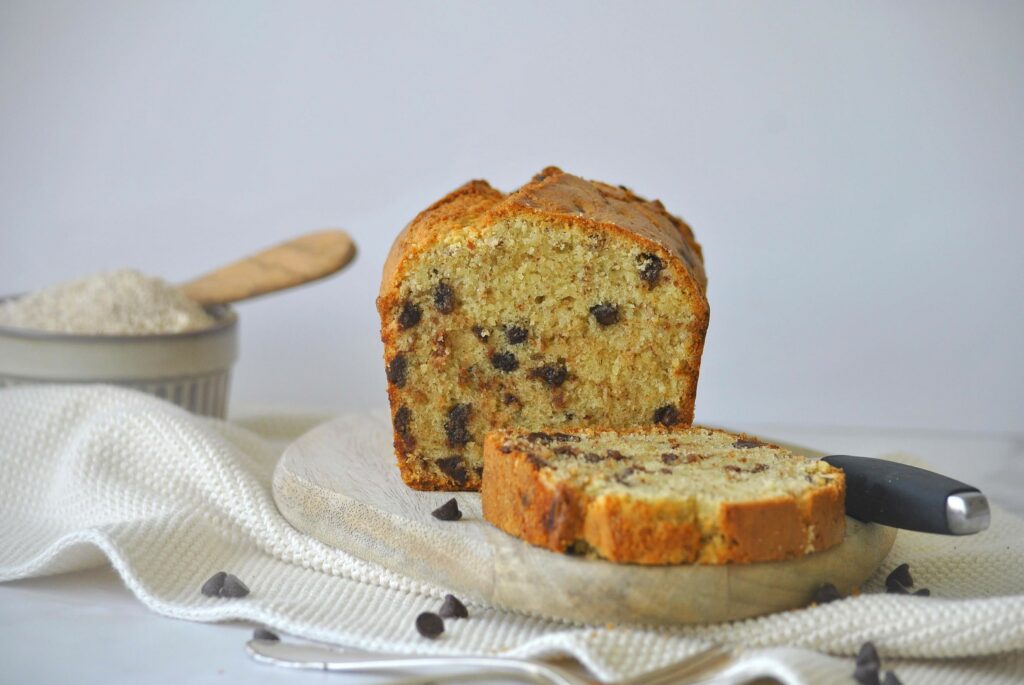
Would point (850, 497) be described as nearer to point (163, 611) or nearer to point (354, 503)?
point (354, 503)

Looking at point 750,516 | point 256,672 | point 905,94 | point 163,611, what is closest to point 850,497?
point 750,516

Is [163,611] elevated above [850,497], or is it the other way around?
[850,497]

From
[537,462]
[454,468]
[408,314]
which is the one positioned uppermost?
[408,314]

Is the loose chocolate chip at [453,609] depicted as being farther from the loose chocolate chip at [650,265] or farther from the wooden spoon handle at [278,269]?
the wooden spoon handle at [278,269]

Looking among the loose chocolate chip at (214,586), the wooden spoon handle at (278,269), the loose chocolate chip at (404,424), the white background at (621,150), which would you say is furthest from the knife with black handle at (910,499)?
the white background at (621,150)

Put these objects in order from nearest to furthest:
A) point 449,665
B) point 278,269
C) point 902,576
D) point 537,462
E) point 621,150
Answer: point 449,665, point 537,462, point 902,576, point 278,269, point 621,150

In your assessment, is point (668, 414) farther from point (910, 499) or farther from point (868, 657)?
point (868, 657)

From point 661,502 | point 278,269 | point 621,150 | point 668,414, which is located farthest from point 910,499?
point 621,150
